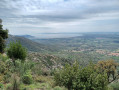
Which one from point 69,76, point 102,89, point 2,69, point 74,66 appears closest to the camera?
point 102,89

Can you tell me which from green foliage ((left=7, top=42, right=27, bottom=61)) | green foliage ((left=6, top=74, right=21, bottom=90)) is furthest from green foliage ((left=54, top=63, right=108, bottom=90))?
green foliage ((left=7, top=42, right=27, bottom=61))

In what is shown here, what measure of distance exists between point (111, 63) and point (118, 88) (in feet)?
12.3

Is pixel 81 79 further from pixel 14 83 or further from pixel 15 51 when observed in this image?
pixel 15 51

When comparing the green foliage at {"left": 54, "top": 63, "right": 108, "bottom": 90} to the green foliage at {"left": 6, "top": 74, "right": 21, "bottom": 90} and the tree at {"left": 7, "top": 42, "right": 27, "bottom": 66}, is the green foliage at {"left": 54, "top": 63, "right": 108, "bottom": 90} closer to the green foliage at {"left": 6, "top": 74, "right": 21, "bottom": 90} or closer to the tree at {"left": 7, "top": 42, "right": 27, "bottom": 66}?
the green foliage at {"left": 6, "top": 74, "right": 21, "bottom": 90}

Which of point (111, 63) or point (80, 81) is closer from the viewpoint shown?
point (80, 81)

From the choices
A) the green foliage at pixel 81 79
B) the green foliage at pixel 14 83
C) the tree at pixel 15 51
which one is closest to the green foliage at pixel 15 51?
the tree at pixel 15 51

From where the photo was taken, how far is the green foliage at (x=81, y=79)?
6.15 metres

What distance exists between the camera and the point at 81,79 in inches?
259

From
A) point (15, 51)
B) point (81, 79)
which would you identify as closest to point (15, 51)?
point (15, 51)

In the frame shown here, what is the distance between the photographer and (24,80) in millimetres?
7691

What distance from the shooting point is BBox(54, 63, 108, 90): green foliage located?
6148 millimetres

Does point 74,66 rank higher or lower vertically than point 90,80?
higher

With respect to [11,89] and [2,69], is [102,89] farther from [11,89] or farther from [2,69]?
[2,69]

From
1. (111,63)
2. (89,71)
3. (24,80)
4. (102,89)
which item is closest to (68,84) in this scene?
(89,71)
